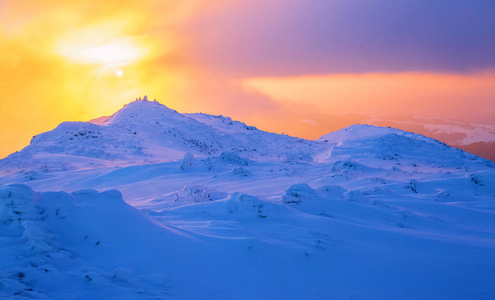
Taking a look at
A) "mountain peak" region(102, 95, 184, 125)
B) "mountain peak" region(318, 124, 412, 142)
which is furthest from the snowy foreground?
"mountain peak" region(102, 95, 184, 125)

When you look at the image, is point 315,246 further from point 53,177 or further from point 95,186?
point 53,177

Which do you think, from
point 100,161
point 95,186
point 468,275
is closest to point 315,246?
point 468,275

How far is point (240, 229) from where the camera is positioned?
660 cm

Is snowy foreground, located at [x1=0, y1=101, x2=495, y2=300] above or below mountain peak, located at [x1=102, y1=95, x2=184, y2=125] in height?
below

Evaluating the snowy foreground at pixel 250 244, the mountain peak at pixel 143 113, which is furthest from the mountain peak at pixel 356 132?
the snowy foreground at pixel 250 244

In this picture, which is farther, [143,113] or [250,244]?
[143,113]

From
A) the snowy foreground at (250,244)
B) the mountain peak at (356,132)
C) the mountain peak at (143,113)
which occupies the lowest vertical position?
the snowy foreground at (250,244)

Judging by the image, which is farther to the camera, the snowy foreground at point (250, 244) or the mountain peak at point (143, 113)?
the mountain peak at point (143, 113)

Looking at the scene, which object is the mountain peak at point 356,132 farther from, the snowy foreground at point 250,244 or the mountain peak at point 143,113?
the snowy foreground at point 250,244

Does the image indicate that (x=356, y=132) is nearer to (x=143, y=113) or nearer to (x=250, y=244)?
(x=143, y=113)

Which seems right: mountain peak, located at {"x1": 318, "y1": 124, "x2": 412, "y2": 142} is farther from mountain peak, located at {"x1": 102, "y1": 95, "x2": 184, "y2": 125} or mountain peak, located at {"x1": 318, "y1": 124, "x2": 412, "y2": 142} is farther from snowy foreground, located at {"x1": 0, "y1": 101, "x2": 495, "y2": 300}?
snowy foreground, located at {"x1": 0, "y1": 101, "x2": 495, "y2": 300}

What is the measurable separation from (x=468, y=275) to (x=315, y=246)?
2.32 metres

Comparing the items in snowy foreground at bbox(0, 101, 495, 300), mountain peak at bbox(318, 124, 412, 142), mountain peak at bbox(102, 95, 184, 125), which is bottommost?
snowy foreground at bbox(0, 101, 495, 300)

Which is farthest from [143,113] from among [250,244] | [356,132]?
[250,244]
